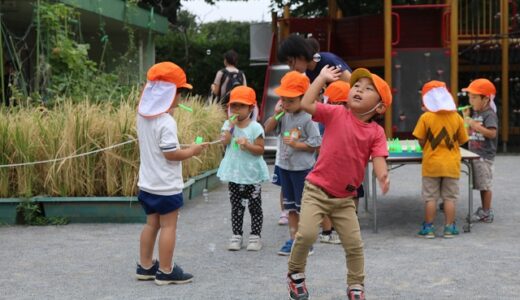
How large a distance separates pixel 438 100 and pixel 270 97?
8.52m

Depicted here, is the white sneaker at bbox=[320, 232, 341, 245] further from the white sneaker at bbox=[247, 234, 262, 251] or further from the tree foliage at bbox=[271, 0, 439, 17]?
the tree foliage at bbox=[271, 0, 439, 17]

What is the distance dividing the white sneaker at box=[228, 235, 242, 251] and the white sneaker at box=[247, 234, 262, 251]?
81 millimetres

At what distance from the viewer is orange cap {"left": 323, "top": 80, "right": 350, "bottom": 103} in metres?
6.42

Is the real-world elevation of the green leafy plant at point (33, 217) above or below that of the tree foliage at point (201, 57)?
below

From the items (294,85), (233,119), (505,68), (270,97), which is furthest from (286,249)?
(505,68)

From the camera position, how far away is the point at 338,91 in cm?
643

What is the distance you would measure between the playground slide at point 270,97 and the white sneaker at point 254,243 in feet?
24.9

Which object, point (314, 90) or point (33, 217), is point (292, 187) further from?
point (33, 217)

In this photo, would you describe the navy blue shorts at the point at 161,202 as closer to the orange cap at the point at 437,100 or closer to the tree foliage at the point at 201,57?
the orange cap at the point at 437,100

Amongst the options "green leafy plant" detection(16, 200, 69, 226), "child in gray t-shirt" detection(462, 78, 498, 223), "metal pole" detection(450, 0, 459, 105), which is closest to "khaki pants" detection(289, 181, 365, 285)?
"child in gray t-shirt" detection(462, 78, 498, 223)

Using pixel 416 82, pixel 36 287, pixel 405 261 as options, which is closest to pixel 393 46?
pixel 416 82

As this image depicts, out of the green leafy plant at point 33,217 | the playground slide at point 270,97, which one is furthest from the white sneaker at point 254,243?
the playground slide at point 270,97

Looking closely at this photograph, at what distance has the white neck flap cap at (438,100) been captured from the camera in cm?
716

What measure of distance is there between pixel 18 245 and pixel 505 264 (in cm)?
391
